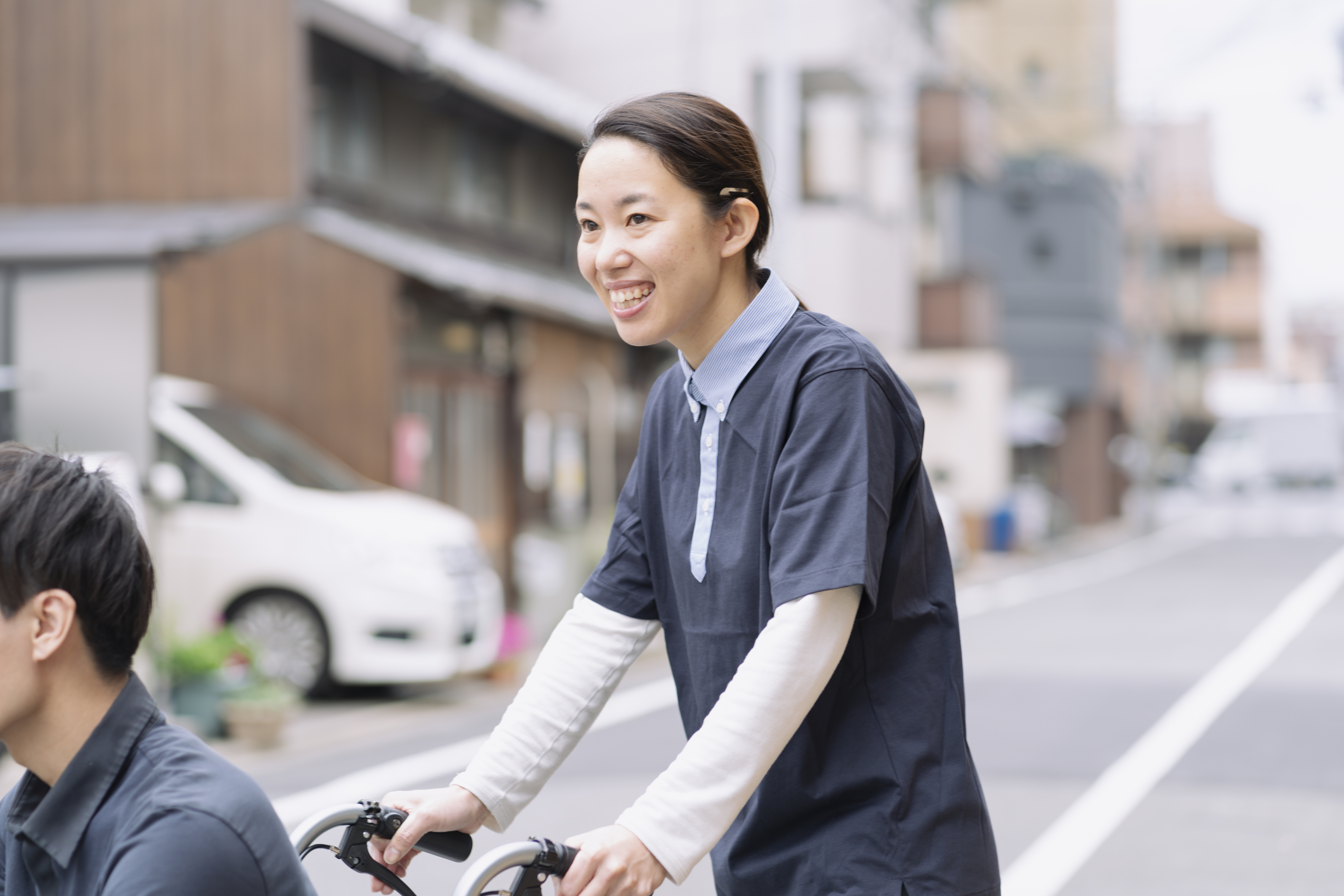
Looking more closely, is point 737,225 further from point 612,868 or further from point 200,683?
point 200,683

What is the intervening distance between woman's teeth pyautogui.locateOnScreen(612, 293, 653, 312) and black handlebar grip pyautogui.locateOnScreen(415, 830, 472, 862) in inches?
29.0

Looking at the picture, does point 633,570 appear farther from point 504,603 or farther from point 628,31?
point 628,31

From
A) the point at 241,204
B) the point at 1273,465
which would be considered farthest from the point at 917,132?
the point at 1273,465

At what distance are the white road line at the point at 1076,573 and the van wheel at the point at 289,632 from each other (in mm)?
6690

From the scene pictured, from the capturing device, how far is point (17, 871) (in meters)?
1.82

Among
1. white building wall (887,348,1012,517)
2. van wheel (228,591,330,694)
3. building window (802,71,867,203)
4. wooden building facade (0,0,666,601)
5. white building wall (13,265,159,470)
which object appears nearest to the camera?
white building wall (13,265,159,470)

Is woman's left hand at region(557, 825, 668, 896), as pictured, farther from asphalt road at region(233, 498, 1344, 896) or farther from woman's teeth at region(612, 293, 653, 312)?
asphalt road at region(233, 498, 1344, 896)

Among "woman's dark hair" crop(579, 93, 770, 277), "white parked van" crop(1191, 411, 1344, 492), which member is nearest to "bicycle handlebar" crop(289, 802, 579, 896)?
"woman's dark hair" crop(579, 93, 770, 277)

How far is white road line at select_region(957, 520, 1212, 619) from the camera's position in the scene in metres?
19.6

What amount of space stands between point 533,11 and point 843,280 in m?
6.57

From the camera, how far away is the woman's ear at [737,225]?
7.04ft

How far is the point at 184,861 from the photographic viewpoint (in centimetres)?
166

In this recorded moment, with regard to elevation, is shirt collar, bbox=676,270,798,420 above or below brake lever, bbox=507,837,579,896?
above

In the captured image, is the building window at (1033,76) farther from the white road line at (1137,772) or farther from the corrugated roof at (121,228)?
the corrugated roof at (121,228)
